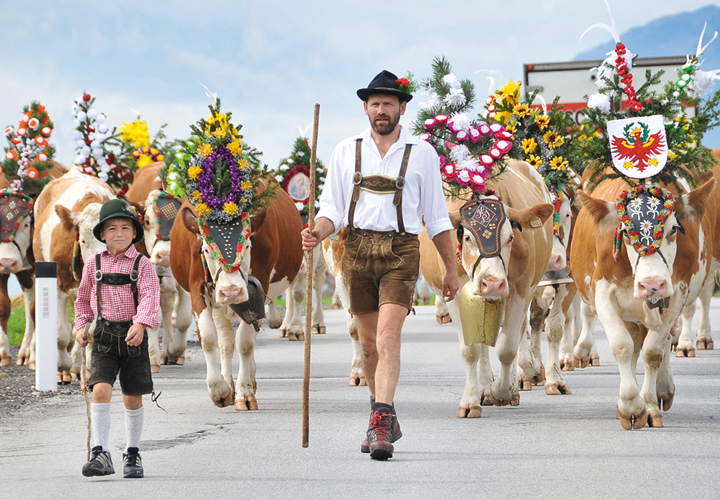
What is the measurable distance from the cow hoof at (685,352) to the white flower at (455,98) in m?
5.38

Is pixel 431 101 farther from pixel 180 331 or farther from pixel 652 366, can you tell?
pixel 180 331

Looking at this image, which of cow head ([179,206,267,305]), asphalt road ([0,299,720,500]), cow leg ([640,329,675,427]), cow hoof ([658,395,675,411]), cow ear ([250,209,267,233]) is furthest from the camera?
cow ear ([250,209,267,233])

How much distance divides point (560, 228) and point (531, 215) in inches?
117

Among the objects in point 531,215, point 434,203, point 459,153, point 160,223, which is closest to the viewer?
point 434,203

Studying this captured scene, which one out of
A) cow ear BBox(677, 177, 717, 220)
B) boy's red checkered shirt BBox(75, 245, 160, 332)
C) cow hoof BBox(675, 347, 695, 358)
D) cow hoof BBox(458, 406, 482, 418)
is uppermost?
cow ear BBox(677, 177, 717, 220)

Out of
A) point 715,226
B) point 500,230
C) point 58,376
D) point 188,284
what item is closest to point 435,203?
point 500,230

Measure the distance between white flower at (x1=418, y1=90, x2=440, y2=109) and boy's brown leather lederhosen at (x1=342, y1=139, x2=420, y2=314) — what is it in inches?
100

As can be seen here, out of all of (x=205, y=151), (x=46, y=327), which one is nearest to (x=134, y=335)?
(x=205, y=151)

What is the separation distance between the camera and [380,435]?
6328 millimetres

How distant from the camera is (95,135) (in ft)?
40.8

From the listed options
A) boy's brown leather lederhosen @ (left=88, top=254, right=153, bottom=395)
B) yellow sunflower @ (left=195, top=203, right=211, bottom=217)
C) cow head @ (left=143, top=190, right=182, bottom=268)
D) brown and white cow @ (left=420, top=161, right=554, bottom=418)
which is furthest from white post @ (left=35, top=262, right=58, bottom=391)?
boy's brown leather lederhosen @ (left=88, top=254, right=153, bottom=395)

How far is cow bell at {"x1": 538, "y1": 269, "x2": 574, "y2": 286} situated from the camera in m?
10.9

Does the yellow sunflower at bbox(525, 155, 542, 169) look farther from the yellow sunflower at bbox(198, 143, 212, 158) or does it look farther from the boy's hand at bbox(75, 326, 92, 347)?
the boy's hand at bbox(75, 326, 92, 347)

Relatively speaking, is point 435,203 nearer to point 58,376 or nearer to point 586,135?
point 586,135
